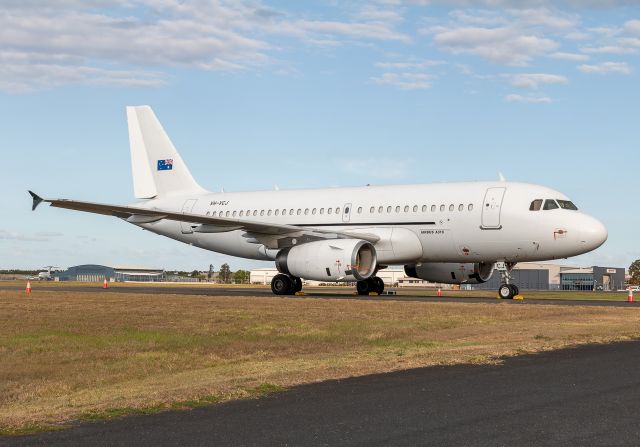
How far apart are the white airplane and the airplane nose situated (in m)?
0.04

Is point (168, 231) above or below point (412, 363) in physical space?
above

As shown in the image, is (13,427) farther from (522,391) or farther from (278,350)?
(278,350)

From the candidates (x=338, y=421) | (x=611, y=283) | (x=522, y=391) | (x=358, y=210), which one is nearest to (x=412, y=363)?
(x=522, y=391)

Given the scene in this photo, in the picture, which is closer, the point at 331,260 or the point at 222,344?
the point at 222,344

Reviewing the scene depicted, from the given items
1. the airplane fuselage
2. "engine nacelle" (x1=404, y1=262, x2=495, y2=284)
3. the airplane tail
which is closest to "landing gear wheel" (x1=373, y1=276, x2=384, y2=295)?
"engine nacelle" (x1=404, y1=262, x2=495, y2=284)

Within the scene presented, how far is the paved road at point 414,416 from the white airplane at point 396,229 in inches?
828

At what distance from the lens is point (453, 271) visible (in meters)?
38.1

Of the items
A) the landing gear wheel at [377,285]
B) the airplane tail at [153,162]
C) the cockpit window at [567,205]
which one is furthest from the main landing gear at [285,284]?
the cockpit window at [567,205]

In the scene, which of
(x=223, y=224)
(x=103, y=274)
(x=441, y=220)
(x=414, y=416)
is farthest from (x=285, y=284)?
(x=103, y=274)

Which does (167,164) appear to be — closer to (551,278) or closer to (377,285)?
(377,285)

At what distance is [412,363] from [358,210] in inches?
939

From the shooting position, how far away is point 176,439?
305 inches

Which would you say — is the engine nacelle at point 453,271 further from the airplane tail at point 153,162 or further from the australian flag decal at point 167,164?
the australian flag decal at point 167,164

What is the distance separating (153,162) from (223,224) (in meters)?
10.9
